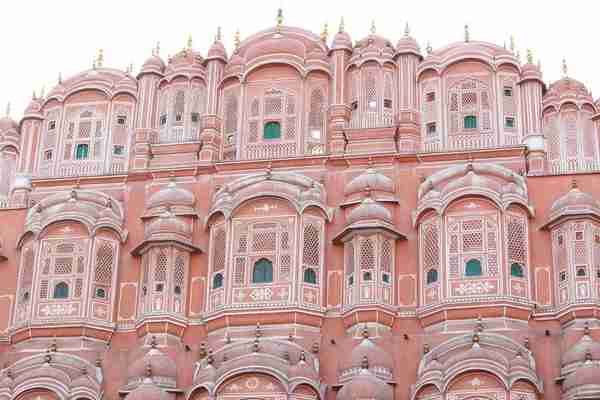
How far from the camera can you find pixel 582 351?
101ft

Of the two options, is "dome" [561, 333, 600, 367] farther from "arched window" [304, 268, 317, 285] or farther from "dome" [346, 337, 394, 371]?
"arched window" [304, 268, 317, 285]

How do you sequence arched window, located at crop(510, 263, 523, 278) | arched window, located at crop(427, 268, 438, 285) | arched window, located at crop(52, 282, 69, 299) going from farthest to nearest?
arched window, located at crop(52, 282, 69, 299) → arched window, located at crop(427, 268, 438, 285) → arched window, located at crop(510, 263, 523, 278)

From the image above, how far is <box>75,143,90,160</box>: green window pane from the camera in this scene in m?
37.1

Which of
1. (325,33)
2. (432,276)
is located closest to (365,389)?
(432,276)

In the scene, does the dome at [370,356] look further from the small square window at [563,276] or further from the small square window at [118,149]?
the small square window at [118,149]

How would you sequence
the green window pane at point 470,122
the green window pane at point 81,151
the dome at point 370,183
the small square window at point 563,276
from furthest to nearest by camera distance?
the green window pane at point 81,151 < the green window pane at point 470,122 < the dome at point 370,183 < the small square window at point 563,276

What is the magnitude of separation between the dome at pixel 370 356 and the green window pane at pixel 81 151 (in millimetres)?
10322

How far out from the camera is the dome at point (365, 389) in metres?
30.2

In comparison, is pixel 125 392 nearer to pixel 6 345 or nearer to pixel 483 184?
pixel 6 345

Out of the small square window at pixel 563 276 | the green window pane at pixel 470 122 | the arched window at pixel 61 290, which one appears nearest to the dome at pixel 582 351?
the small square window at pixel 563 276

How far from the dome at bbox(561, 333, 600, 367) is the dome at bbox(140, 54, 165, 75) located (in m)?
14.3

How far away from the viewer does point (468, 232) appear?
33.0 metres

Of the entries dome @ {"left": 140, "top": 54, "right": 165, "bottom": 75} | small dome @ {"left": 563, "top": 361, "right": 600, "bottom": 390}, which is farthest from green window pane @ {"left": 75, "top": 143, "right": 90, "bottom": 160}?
small dome @ {"left": 563, "top": 361, "right": 600, "bottom": 390}

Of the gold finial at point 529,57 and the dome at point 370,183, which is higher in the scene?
the gold finial at point 529,57
